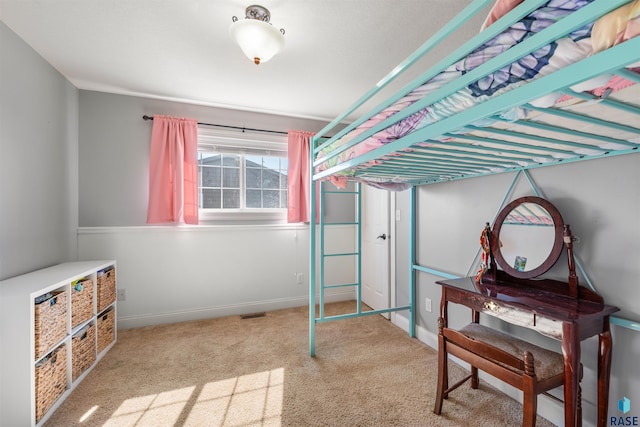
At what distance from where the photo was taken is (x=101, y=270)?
2.33 metres

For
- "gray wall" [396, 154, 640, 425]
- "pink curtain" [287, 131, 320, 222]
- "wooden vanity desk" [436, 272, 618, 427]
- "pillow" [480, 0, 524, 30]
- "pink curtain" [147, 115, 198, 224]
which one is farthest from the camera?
"pink curtain" [287, 131, 320, 222]

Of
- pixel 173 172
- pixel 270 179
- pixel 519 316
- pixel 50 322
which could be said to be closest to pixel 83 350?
pixel 50 322

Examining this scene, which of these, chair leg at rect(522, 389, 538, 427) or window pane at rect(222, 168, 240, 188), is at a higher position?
window pane at rect(222, 168, 240, 188)

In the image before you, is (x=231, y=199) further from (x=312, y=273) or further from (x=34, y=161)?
(x=34, y=161)

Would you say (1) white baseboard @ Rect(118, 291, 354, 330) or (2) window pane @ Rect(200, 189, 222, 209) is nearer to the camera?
(1) white baseboard @ Rect(118, 291, 354, 330)

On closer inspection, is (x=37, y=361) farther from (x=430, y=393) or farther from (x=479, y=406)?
(x=479, y=406)

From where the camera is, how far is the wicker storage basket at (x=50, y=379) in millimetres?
1569

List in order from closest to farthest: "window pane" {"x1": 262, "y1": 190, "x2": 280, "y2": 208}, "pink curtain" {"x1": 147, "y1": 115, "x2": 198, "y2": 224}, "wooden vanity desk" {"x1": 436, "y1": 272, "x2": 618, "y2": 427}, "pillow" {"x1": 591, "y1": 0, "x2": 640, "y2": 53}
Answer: "pillow" {"x1": 591, "y1": 0, "x2": 640, "y2": 53}, "wooden vanity desk" {"x1": 436, "y1": 272, "x2": 618, "y2": 427}, "pink curtain" {"x1": 147, "y1": 115, "x2": 198, "y2": 224}, "window pane" {"x1": 262, "y1": 190, "x2": 280, "y2": 208}

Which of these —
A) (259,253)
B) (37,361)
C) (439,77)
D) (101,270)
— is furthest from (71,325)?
(439,77)

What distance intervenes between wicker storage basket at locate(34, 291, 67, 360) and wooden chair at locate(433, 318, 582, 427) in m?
2.25

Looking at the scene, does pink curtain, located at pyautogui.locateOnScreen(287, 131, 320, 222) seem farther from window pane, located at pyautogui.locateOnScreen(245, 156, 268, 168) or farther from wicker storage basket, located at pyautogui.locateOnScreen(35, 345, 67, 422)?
wicker storage basket, located at pyautogui.locateOnScreen(35, 345, 67, 422)

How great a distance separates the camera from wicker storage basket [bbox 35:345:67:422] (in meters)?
1.57

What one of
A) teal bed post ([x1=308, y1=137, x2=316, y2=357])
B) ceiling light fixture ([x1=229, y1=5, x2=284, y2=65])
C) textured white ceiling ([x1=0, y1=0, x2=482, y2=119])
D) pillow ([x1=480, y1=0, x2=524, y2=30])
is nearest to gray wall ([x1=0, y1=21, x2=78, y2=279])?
textured white ceiling ([x1=0, y1=0, x2=482, y2=119])

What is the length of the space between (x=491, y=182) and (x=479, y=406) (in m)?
1.40
